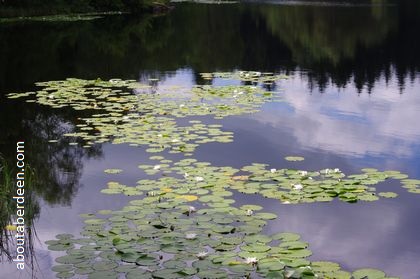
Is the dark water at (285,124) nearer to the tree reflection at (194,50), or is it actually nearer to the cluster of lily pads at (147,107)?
the tree reflection at (194,50)

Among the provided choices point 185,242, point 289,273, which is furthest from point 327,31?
point 289,273

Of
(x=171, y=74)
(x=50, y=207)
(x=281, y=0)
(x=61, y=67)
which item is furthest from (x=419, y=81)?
(x=281, y=0)

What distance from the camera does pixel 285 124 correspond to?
15.4 metres

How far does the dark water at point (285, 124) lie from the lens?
864 centimetres

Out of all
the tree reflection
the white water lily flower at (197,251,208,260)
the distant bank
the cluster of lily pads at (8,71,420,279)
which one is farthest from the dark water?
the distant bank

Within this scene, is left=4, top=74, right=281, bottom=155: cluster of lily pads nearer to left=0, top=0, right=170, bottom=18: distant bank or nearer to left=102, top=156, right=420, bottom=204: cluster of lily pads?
left=102, top=156, right=420, bottom=204: cluster of lily pads

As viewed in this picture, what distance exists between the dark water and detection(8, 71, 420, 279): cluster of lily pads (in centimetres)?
33

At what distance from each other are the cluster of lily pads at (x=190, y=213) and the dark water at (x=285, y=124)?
0.33 m

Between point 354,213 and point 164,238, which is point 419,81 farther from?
point 164,238

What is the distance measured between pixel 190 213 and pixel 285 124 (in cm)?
722

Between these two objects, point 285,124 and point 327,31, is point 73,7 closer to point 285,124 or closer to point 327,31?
point 327,31

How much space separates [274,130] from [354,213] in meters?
5.78

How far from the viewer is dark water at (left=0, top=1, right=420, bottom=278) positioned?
8641 millimetres

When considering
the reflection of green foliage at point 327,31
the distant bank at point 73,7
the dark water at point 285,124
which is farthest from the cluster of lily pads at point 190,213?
the distant bank at point 73,7
